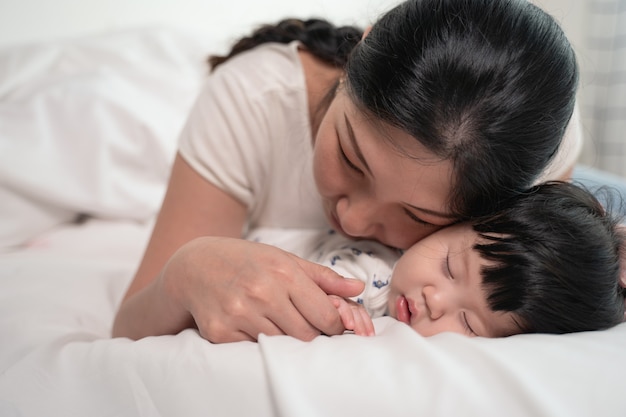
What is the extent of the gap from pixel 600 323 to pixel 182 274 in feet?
1.76

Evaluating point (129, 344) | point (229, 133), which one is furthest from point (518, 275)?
point (229, 133)

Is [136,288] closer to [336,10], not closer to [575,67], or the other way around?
[575,67]

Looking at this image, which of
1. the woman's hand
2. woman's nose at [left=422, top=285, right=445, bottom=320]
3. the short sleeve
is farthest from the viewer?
the short sleeve

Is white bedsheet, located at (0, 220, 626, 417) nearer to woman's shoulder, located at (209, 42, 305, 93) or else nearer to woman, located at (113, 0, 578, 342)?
→ woman, located at (113, 0, 578, 342)

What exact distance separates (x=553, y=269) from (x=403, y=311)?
217mm

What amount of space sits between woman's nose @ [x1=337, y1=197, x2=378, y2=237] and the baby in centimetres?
8

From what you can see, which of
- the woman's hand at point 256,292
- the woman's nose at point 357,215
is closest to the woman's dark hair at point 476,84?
the woman's nose at point 357,215

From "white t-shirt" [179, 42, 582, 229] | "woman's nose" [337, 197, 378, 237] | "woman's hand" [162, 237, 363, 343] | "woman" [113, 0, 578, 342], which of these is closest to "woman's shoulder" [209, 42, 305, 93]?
"white t-shirt" [179, 42, 582, 229]

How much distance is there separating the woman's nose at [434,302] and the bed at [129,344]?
7 cm

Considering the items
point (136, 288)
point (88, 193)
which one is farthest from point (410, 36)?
point (88, 193)

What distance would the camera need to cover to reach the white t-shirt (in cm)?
117

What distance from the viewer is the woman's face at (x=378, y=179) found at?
83 cm

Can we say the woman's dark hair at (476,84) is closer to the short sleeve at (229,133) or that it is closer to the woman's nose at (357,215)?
the woman's nose at (357,215)

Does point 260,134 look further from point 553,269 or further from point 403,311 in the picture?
point 553,269
